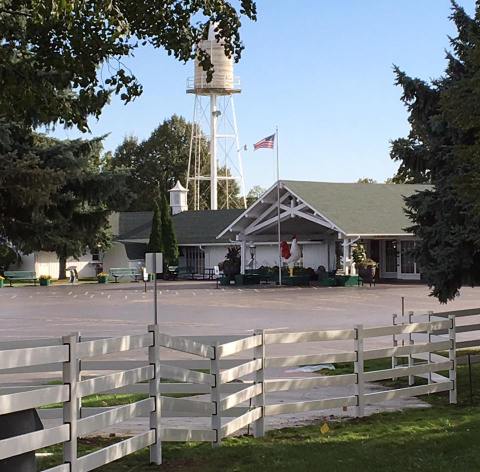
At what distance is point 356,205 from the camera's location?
50.5m

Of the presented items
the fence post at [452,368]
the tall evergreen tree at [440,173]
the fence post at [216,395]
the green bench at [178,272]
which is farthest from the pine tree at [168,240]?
the fence post at [216,395]

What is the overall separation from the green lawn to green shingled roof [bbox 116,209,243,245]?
49744 mm

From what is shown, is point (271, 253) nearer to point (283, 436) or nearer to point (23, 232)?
point (23, 232)

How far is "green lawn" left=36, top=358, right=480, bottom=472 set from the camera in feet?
24.3

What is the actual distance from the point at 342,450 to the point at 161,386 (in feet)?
7.69

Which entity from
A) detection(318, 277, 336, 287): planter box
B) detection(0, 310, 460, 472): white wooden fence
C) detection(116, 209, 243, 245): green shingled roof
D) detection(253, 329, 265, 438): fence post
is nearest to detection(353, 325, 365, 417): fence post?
detection(0, 310, 460, 472): white wooden fence

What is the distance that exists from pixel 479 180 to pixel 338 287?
34.9 m

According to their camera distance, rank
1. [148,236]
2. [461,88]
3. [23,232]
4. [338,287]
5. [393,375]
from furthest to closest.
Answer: [148,236] < [338,287] < [23,232] < [393,375] < [461,88]

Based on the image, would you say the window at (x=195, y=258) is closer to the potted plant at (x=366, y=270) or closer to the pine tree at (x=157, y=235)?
the pine tree at (x=157, y=235)

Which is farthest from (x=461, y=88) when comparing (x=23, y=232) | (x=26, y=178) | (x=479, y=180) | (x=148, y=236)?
(x=148, y=236)

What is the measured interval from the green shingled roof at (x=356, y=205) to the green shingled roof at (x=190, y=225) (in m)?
10.6

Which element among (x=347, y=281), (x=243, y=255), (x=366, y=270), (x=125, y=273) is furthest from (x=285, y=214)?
(x=125, y=273)

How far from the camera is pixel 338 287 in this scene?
44.2 m

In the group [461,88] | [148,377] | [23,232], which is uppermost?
[461,88]
